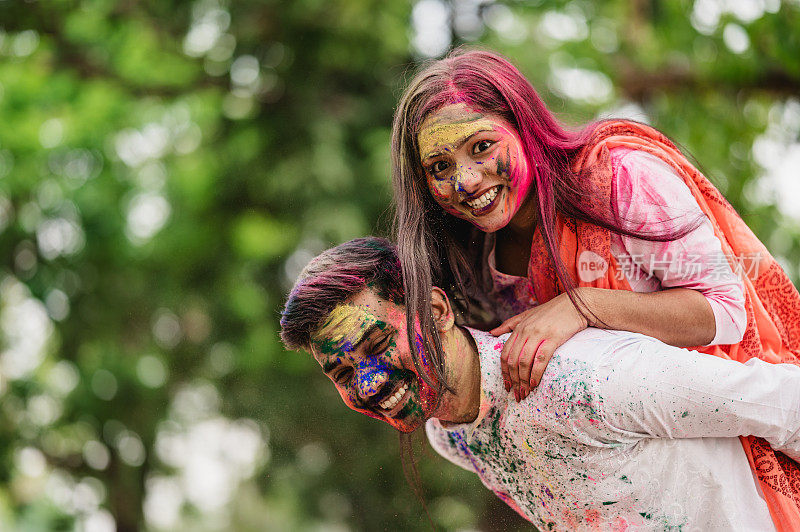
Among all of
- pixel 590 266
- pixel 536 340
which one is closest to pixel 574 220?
pixel 590 266

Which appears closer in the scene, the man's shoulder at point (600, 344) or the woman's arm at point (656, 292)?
the man's shoulder at point (600, 344)

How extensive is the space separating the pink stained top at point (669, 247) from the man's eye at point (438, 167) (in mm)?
440

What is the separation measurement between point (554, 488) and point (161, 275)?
20.4ft

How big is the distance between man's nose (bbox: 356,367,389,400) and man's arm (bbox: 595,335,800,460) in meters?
0.54

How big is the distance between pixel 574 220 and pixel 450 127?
1.35 ft

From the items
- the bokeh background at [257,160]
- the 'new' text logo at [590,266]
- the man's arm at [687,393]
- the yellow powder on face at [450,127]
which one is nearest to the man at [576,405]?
the man's arm at [687,393]

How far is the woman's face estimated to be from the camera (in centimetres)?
216

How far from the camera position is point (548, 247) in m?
2.17

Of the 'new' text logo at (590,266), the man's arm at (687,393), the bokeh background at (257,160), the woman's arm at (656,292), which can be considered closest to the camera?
the man's arm at (687,393)

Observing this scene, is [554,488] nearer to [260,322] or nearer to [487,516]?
[487,516]

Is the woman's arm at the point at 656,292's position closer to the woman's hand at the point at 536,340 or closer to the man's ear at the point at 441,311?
the woman's hand at the point at 536,340

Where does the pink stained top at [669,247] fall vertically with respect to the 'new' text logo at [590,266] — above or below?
above

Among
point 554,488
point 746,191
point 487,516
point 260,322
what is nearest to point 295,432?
point 260,322

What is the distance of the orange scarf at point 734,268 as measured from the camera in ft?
6.92
